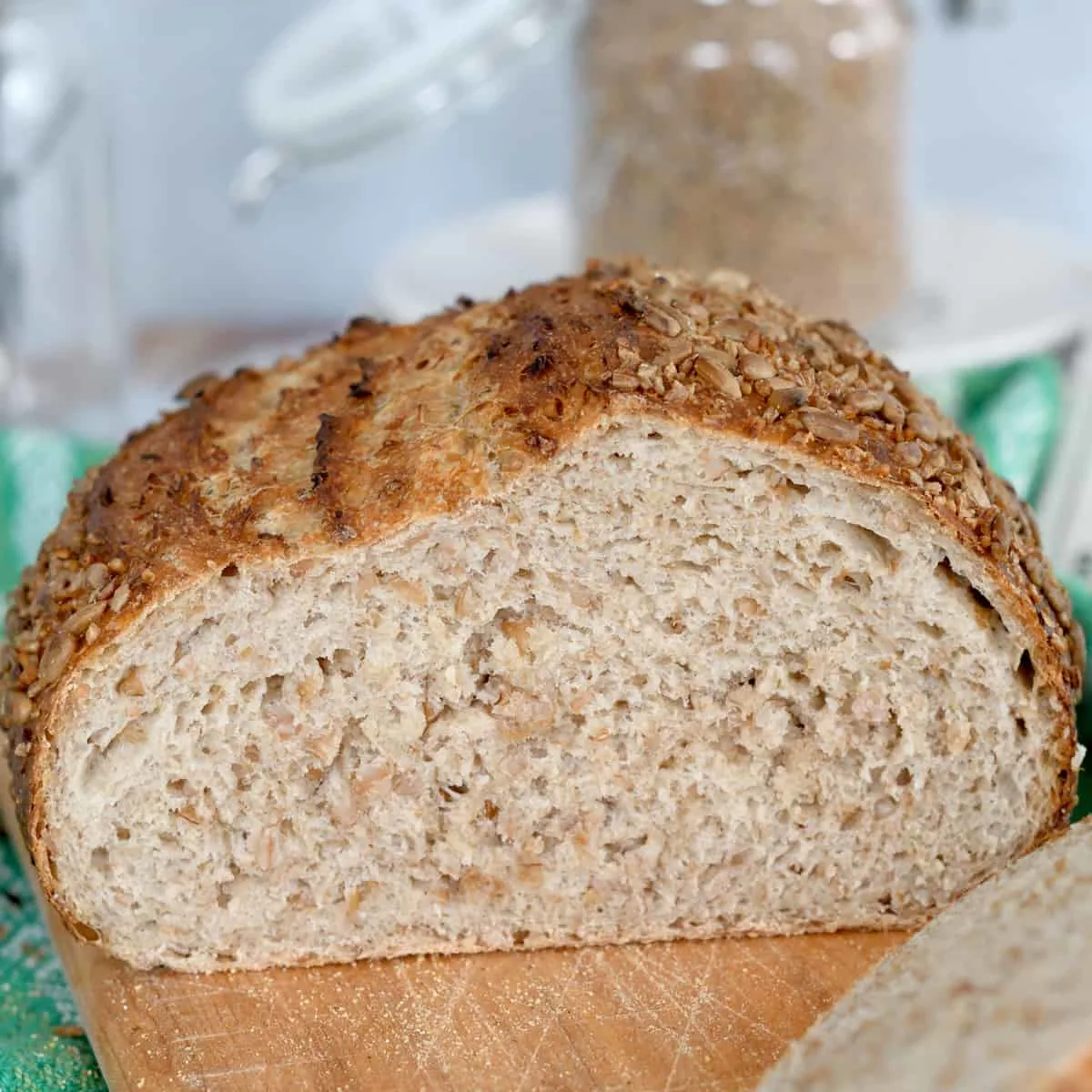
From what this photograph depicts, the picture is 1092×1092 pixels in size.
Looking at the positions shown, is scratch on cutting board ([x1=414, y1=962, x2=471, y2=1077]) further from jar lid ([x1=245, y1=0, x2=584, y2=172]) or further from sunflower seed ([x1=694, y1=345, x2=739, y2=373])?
jar lid ([x1=245, y1=0, x2=584, y2=172])

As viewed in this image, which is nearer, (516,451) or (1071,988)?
(1071,988)

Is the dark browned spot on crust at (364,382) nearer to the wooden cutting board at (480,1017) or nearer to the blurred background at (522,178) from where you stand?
the wooden cutting board at (480,1017)

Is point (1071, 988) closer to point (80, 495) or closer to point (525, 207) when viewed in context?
point (80, 495)

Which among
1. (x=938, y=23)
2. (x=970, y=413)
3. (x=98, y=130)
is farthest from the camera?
(x=938, y=23)

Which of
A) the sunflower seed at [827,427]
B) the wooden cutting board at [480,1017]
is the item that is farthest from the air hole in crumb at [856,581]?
the wooden cutting board at [480,1017]

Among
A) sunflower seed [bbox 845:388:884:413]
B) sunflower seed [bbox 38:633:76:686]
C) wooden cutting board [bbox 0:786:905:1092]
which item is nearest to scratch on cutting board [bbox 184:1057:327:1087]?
wooden cutting board [bbox 0:786:905:1092]

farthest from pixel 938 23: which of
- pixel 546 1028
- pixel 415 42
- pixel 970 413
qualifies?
pixel 546 1028

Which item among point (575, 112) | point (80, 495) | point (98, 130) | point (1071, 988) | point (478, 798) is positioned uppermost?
point (98, 130)
